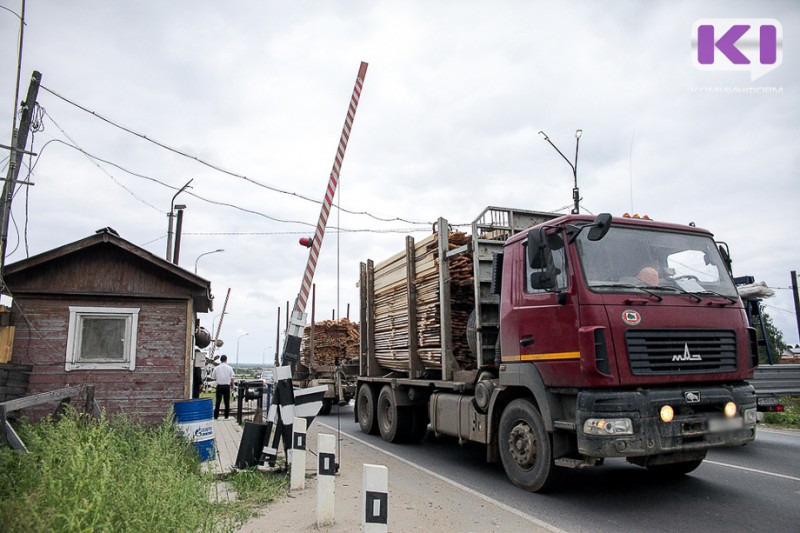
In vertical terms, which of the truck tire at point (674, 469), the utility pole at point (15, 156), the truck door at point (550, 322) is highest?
the utility pole at point (15, 156)

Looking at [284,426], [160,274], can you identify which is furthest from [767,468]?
[160,274]

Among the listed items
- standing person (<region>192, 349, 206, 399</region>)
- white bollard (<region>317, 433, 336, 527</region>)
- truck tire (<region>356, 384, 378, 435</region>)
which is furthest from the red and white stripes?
standing person (<region>192, 349, 206, 399</region>)

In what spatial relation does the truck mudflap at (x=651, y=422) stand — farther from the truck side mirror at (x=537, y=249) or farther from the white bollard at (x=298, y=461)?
the white bollard at (x=298, y=461)

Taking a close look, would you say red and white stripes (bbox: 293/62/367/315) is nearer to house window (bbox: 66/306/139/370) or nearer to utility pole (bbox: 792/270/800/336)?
house window (bbox: 66/306/139/370)

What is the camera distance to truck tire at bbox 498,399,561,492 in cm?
590

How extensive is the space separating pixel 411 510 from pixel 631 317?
3.06 metres

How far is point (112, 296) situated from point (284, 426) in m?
4.03

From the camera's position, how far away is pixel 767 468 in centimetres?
761

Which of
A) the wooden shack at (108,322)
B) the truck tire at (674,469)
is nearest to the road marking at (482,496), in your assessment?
the truck tire at (674,469)

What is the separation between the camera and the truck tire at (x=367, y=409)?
11.3 metres

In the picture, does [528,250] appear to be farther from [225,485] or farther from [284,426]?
[225,485]

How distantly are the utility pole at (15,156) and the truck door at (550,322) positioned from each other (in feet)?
25.5

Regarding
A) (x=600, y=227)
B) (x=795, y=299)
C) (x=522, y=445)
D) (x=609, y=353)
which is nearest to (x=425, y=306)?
(x=522, y=445)

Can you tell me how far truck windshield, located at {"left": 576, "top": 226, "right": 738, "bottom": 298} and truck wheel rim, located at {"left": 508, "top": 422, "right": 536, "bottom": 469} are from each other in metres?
1.85
